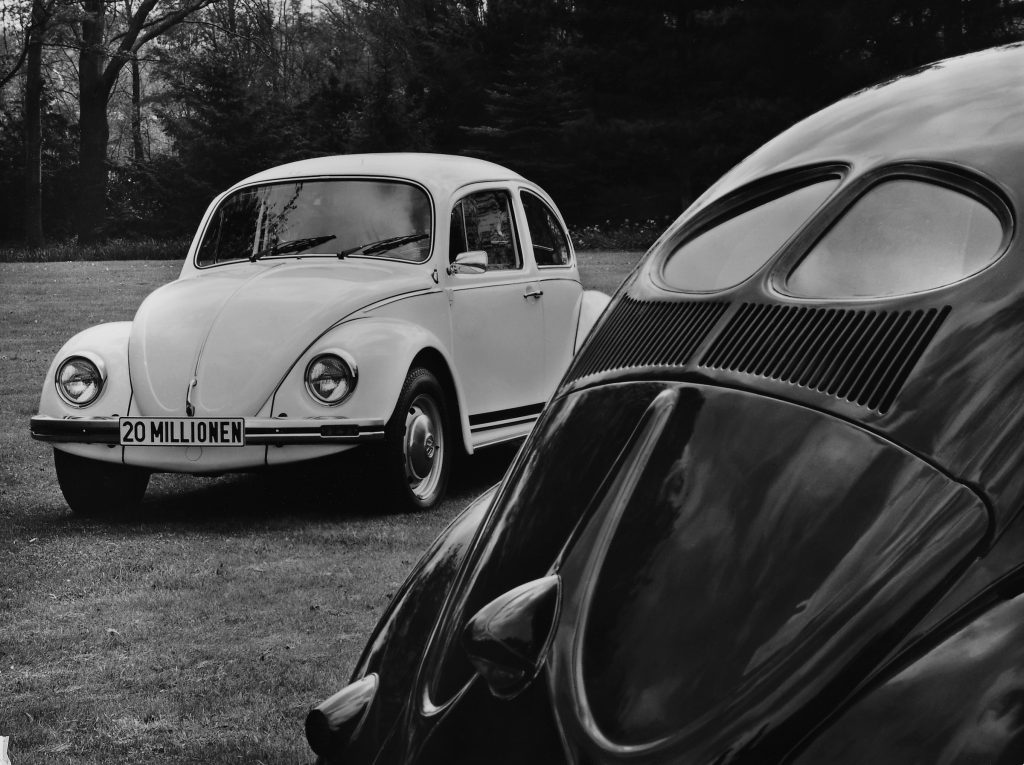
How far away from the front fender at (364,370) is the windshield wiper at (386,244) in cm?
75

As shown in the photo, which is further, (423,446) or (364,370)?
(423,446)

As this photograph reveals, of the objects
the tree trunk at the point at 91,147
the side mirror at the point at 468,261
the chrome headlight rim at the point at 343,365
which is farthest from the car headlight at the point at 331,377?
the tree trunk at the point at 91,147

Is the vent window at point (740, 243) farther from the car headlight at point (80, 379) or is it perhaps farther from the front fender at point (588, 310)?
the front fender at point (588, 310)

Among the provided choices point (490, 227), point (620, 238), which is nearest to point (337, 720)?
point (490, 227)

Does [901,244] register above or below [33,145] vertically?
below

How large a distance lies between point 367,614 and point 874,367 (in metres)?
3.08

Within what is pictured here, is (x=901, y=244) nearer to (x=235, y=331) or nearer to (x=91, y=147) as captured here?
(x=235, y=331)

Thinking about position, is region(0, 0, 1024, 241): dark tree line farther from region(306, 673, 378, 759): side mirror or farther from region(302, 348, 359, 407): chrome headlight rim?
region(306, 673, 378, 759): side mirror

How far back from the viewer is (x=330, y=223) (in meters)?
7.16

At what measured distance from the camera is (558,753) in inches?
66.6

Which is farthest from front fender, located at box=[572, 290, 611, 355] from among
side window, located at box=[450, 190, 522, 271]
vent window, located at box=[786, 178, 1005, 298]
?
vent window, located at box=[786, 178, 1005, 298]

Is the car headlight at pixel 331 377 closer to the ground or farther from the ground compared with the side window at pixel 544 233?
closer to the ground

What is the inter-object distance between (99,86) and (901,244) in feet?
133

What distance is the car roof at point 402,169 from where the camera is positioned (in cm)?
716
